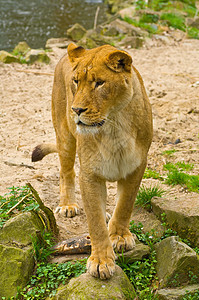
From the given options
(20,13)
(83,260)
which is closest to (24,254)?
(83,260)

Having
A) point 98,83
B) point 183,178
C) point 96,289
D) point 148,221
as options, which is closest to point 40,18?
point 183,178

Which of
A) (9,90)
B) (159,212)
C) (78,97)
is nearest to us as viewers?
(78,97)

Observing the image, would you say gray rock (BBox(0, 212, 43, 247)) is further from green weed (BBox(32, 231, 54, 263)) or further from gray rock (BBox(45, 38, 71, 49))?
gray rock (BBox(45, 38, 71, 49))

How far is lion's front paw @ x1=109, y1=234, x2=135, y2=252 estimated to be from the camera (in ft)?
12.0

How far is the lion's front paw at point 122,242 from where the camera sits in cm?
367

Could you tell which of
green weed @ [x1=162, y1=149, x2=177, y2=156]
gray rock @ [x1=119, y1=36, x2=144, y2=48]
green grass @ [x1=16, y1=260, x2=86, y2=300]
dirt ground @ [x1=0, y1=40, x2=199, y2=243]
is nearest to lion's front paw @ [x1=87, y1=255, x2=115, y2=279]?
green grass @ [x1=16, y1=260, x2=86, y2=300]

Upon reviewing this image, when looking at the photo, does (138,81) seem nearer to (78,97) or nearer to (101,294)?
(78,97)

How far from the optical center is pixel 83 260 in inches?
146

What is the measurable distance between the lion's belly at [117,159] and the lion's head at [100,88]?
29cm

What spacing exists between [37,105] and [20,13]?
34.5ft

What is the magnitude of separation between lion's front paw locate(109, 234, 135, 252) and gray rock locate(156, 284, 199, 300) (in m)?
0.53

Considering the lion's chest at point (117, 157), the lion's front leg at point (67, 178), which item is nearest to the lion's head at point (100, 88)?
the lion's chest at point (117, 157)

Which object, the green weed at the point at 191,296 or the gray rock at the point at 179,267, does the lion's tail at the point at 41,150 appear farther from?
the green weed at the point at 191,296

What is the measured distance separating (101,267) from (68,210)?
1540 millimetres
